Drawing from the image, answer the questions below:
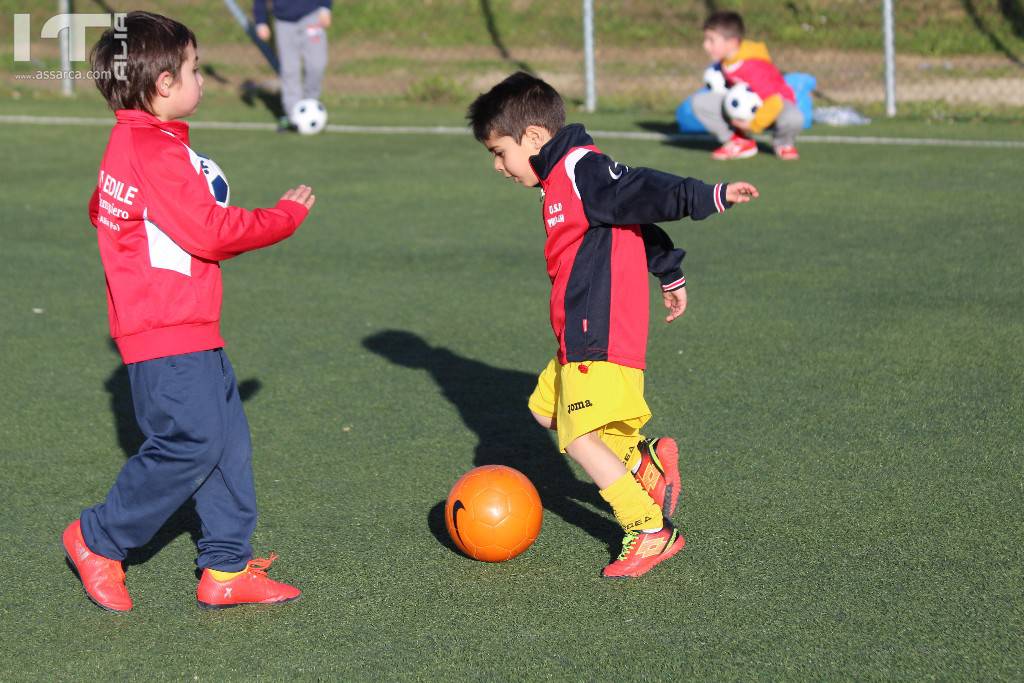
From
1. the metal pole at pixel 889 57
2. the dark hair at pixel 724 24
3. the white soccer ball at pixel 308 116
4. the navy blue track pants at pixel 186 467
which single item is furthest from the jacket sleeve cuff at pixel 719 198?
the white soccer ball at pixel 308 116

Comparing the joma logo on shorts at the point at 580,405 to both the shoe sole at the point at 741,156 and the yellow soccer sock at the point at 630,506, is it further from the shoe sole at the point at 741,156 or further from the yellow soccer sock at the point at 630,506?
the shoe sole at the point at 741,156

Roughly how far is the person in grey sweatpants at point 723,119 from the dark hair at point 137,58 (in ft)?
28.6

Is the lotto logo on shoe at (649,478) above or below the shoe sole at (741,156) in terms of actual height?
below

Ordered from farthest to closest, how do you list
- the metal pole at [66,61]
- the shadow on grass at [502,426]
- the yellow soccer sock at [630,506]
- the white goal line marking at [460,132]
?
the metal pole at [66,61] → the white goal line marking at [460,132] → the shadow on grass at [502,426] → the yellow soccer sock at [630,506]

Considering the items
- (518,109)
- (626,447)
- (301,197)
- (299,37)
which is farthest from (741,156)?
(301,197)

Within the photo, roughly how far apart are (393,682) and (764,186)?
26.4 ft

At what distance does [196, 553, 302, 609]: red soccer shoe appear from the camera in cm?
412

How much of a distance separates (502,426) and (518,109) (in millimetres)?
1862

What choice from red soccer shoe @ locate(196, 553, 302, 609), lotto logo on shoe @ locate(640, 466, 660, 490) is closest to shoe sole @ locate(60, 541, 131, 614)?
red soccer shoe @ locate(196, 553, 302, 609)

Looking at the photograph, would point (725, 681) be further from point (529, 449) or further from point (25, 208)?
point (25, 208)

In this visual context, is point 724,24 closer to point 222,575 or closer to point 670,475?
point 670,475

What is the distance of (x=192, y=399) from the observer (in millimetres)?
3947

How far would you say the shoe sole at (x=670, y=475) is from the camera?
14.8 ft

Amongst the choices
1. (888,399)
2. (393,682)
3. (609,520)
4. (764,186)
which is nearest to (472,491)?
(609,520)
